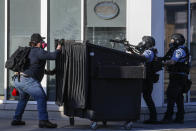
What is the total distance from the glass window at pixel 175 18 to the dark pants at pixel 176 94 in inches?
27.6

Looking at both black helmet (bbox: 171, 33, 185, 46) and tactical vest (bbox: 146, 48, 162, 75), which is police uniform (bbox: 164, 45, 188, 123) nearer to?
black helmet (bbox: 171, 33, 185, 46)

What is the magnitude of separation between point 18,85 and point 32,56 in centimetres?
58

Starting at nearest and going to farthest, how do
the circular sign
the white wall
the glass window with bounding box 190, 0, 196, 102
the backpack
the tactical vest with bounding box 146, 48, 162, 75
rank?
the backpack → the tactical vest with bounding box 146, 48, 162, 75 → the white wall → the circular sign → the glass window with bounding box 190, 0, 196, 102

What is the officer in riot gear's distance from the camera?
8953 millimetres

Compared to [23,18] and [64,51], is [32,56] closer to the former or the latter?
[64,51]

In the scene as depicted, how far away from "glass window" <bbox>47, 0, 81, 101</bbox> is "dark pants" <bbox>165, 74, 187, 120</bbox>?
2.14m

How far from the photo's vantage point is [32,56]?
833 centimetres

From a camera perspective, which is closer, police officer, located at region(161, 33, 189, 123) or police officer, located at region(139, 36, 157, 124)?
police officer, located at region(139, 36, 157, 124)

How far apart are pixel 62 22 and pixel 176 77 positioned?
261cm

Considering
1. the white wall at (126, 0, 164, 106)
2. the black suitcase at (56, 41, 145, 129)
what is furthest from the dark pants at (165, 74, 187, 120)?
the black suitcase at (56, 41, 145, 129)

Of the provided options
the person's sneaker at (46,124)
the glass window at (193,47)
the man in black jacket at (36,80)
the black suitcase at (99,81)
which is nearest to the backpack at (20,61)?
the man in black jacket at (36,80)

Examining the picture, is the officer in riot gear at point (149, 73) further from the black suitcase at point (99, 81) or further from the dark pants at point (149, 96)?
the black suitcase at point (99, 81)

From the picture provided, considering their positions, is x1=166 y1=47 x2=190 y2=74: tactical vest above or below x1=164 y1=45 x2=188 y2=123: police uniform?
above

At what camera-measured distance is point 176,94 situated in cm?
934
